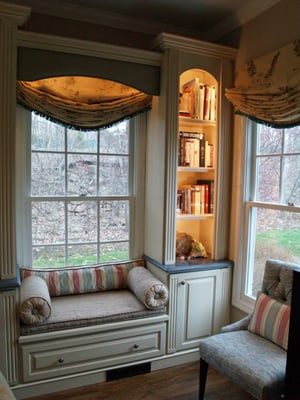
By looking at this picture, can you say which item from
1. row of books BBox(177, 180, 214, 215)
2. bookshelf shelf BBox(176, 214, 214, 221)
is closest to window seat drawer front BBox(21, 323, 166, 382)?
bookshelf shelf BBox(176, 214, 214, 221)

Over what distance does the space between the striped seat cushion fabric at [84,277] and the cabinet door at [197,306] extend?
0.50m

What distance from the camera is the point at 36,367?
2.21 metres

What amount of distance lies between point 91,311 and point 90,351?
262 mm

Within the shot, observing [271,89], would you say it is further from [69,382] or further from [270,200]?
[69,382]

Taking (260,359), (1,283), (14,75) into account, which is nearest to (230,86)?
(14,75)

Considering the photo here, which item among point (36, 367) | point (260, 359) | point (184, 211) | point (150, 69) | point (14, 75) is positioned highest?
point (150, 69)

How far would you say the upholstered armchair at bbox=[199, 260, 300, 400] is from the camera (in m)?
1.61

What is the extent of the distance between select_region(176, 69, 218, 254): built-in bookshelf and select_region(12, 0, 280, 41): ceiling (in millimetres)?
414

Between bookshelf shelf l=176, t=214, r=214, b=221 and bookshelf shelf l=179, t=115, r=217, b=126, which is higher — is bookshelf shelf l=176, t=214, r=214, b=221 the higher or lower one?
the lower one

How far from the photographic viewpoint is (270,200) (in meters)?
2.50

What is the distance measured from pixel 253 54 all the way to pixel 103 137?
1.34 metres

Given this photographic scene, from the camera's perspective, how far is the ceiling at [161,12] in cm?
257

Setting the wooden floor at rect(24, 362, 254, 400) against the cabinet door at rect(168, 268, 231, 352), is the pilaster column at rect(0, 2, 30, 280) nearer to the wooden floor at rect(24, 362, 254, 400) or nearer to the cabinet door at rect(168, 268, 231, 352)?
the wooden floor at rect(24, 362, 254, 400)

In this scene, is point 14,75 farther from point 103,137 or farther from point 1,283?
point 1,283
